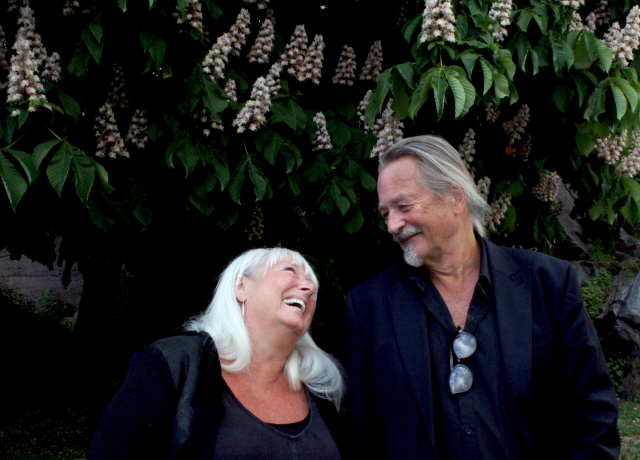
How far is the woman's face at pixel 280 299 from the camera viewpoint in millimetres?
2107

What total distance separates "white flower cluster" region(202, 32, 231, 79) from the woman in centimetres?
104

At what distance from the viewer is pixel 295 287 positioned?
2186 mm

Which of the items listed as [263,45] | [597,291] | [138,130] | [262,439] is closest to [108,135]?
[138,130]

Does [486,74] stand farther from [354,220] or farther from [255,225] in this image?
[255,225]

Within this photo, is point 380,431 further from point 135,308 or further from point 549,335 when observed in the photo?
point 135,308

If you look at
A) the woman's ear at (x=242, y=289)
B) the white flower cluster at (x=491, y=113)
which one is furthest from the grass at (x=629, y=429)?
the woman's ear at (x=242, y=289)

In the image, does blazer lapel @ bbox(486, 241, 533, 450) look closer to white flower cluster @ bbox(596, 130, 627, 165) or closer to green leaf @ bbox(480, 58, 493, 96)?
green leaf @ bbox(480, 58, 493, 96)

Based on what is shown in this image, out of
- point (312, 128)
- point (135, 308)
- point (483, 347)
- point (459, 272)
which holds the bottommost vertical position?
point (135, 308)

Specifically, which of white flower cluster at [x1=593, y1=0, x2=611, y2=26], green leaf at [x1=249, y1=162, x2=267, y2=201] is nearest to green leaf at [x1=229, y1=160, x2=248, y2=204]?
green leaf at [x1=249, y1=162, x2=267, y2=201]

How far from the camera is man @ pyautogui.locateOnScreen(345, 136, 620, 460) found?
2.00 m

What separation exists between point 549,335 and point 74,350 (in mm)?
6499

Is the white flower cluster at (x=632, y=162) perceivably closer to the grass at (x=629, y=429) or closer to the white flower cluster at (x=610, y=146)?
the white flower cluster at (x=610, y=146)

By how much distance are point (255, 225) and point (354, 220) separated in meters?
0.69

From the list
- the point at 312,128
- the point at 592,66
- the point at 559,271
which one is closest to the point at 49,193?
the point at 312,128
